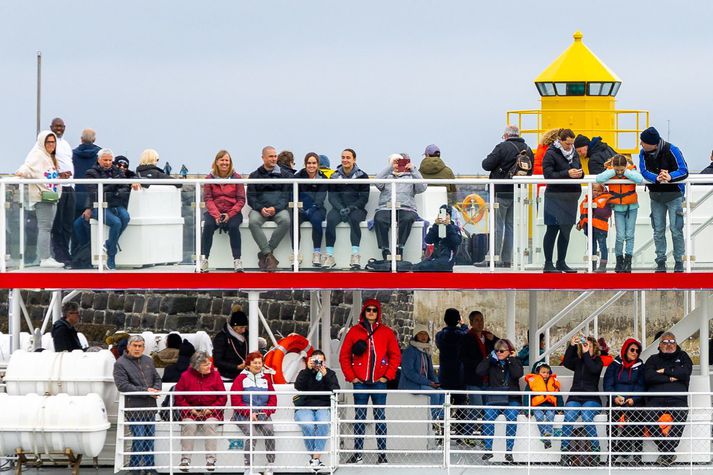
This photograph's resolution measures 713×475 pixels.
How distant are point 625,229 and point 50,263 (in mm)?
7203

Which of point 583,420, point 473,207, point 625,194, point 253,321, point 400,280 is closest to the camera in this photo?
point 625,194

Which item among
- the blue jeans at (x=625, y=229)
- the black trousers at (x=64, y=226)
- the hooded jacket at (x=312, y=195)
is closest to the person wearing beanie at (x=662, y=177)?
the blue jeans at (x=625, y=229)

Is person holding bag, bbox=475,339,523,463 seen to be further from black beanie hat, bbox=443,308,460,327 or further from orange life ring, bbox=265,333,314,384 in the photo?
orange life ring, bbox=265,333,314,384

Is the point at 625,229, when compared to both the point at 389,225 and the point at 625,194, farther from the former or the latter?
the point at 389,225

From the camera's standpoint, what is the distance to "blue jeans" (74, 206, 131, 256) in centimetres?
2195

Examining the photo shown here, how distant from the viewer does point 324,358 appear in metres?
21.4

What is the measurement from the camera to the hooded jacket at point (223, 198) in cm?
2169

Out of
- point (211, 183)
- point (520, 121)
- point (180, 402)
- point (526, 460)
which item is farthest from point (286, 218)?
point (520, 121)

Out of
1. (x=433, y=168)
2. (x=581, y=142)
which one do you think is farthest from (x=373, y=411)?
(x=581, y=142)

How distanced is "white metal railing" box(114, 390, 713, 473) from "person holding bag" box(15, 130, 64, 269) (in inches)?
88.9

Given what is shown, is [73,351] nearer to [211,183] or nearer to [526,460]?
[211,183]

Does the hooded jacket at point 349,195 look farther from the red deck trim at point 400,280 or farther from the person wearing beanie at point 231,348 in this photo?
the person wearing beanie at point 231,348

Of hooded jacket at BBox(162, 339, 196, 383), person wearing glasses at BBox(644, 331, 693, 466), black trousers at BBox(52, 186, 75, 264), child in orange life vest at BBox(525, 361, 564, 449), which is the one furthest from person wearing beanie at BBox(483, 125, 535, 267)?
black trousers at BBox(52, 186, 75, 264)

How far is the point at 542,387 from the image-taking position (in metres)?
21.8
